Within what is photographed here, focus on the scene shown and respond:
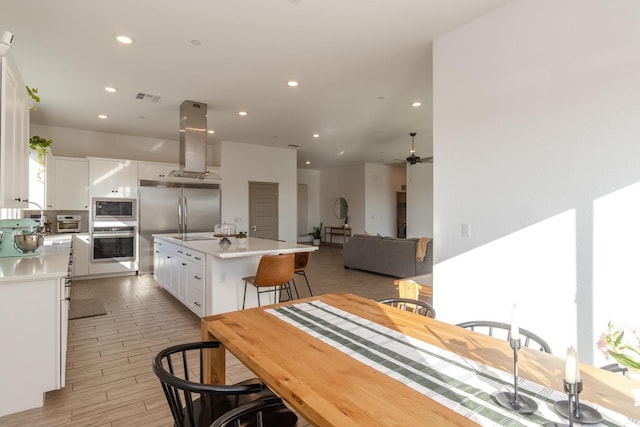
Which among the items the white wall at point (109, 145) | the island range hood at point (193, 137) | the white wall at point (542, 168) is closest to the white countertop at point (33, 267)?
the island range hood at point (193, 137)

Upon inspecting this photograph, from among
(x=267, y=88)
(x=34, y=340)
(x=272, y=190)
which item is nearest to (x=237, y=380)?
(x=34, y=340)

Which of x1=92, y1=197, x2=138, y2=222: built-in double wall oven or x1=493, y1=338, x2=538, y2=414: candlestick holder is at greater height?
x1=92, y1=197, x2=138, y2=222: built-in double wall oven

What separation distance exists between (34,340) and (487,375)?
8.94ft

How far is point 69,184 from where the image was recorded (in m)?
6.10

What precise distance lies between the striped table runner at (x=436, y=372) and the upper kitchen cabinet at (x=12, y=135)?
2123 mm

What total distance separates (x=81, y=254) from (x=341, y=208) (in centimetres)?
769

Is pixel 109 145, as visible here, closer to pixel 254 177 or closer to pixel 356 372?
pixel 254 177

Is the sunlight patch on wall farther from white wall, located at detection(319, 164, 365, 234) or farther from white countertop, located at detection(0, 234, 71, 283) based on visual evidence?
white wall, located at detection(319, 164, 365, 234)

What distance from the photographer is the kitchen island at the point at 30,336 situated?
2.17 metres

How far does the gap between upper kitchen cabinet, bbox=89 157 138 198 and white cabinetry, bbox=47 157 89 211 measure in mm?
150

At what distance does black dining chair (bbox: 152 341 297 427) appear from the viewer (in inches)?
43.5

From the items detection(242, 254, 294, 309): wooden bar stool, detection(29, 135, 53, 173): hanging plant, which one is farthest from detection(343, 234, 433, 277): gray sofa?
detection(29, 135, 53, 173): hanging plant

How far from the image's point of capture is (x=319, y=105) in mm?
5152

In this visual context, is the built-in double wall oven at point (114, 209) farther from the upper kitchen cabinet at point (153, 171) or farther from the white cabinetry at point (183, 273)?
the white cabinetry at point (183, 273)
